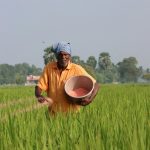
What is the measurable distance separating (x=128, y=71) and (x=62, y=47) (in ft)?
314

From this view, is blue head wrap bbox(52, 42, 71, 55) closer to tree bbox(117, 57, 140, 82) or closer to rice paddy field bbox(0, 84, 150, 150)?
rice paddy field bbox(0, 84, 150, 150)

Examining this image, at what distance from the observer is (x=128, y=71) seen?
9894cm

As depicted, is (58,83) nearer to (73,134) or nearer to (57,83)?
(57,83)

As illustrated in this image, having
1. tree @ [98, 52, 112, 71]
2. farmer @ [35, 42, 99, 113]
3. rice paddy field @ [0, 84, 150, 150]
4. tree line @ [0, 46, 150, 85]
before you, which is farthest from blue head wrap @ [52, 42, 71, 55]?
tree @ [98, 52, 112, 71]

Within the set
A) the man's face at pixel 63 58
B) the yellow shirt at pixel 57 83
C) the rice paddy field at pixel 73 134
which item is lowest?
the rice paddy field at pixel 73 134

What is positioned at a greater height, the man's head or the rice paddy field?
the man's head

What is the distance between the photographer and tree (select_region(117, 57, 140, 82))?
323 feet

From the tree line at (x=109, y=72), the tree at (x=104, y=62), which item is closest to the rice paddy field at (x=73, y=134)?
the tree line at (x=109, y=72)

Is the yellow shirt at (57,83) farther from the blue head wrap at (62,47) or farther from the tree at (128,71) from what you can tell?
the tree at (128,71)

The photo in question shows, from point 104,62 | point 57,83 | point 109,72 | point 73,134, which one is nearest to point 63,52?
point 57,83

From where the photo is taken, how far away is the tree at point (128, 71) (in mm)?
98562

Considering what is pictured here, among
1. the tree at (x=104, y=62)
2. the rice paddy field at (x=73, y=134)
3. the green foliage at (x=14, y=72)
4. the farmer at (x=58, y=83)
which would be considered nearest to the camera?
the rice paddy field at (x=73, y=134)

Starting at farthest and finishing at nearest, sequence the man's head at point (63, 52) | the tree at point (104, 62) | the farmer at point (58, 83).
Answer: the tree at point (104, 62)
the farmer at point (58, 83)
the man's head at point (63, 52)

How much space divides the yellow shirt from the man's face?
103 millimetres
